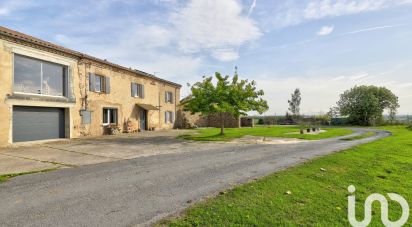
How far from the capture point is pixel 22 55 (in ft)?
47.1

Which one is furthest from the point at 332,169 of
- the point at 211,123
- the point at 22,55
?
the point at 211,123

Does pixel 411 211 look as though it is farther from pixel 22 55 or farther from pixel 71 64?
pixel 71 64

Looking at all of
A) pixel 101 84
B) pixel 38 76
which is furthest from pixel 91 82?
pixel 38 76

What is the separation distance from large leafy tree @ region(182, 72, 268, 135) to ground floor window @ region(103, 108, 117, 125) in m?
7.00

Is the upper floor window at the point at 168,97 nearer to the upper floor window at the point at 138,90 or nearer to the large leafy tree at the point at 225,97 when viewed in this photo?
the upper floor window at the point at 138,90

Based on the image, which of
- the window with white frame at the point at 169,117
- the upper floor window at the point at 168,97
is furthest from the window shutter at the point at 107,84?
the window with white frame at the point at 169,117

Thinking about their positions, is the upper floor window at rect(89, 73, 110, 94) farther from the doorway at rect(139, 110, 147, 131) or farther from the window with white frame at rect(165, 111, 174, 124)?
the window with white frame at rect(165, 111, 174, 124)

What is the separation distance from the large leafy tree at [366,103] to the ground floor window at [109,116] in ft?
148

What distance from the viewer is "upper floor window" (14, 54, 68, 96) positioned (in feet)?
46.9

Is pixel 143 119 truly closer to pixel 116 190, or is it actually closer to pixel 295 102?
pixel 116 190

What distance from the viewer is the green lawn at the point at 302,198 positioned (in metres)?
3.95

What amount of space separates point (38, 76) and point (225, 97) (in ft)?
41.5

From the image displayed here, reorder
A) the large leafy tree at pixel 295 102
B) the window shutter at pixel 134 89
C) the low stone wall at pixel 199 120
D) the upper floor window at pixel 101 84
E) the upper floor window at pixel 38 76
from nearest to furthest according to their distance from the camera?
the upper floor window at pixel 38 76
the upper floor window at pixel 101 84
the window shutter at pixel 134 89
the low stone wall at pixel 199 120
the large leafy tree at pixel 295 102

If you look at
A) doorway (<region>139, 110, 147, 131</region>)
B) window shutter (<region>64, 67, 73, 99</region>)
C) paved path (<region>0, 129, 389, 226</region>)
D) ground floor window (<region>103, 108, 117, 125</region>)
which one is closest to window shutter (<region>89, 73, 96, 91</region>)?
window shutter (<region>64, 67, 73, 99</region>)
